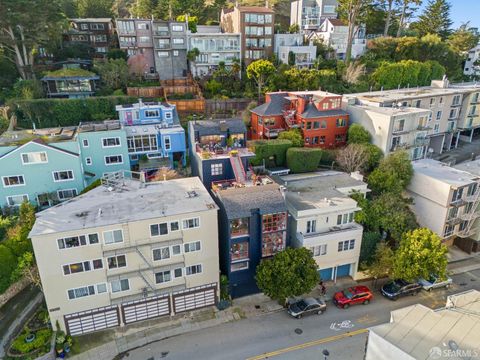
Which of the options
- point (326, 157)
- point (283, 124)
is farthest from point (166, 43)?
point (326, 157)

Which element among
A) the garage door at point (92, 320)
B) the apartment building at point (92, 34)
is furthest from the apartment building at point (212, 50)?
the garage door at point (92, 320)

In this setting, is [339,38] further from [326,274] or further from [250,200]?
[250,200]

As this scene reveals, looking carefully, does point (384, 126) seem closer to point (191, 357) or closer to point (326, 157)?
point (326, 157)

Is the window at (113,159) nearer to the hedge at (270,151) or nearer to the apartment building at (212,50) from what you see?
the hedge at (270,151)

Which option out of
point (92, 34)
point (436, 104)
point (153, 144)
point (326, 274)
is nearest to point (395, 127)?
point (436, 104)

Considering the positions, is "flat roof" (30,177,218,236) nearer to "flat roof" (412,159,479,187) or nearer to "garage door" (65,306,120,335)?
"garage door" (65,306,120,335)

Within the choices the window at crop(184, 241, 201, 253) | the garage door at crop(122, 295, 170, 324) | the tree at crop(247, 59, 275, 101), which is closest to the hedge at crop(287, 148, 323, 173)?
the tree at crop(247, 59, 275, 101)
